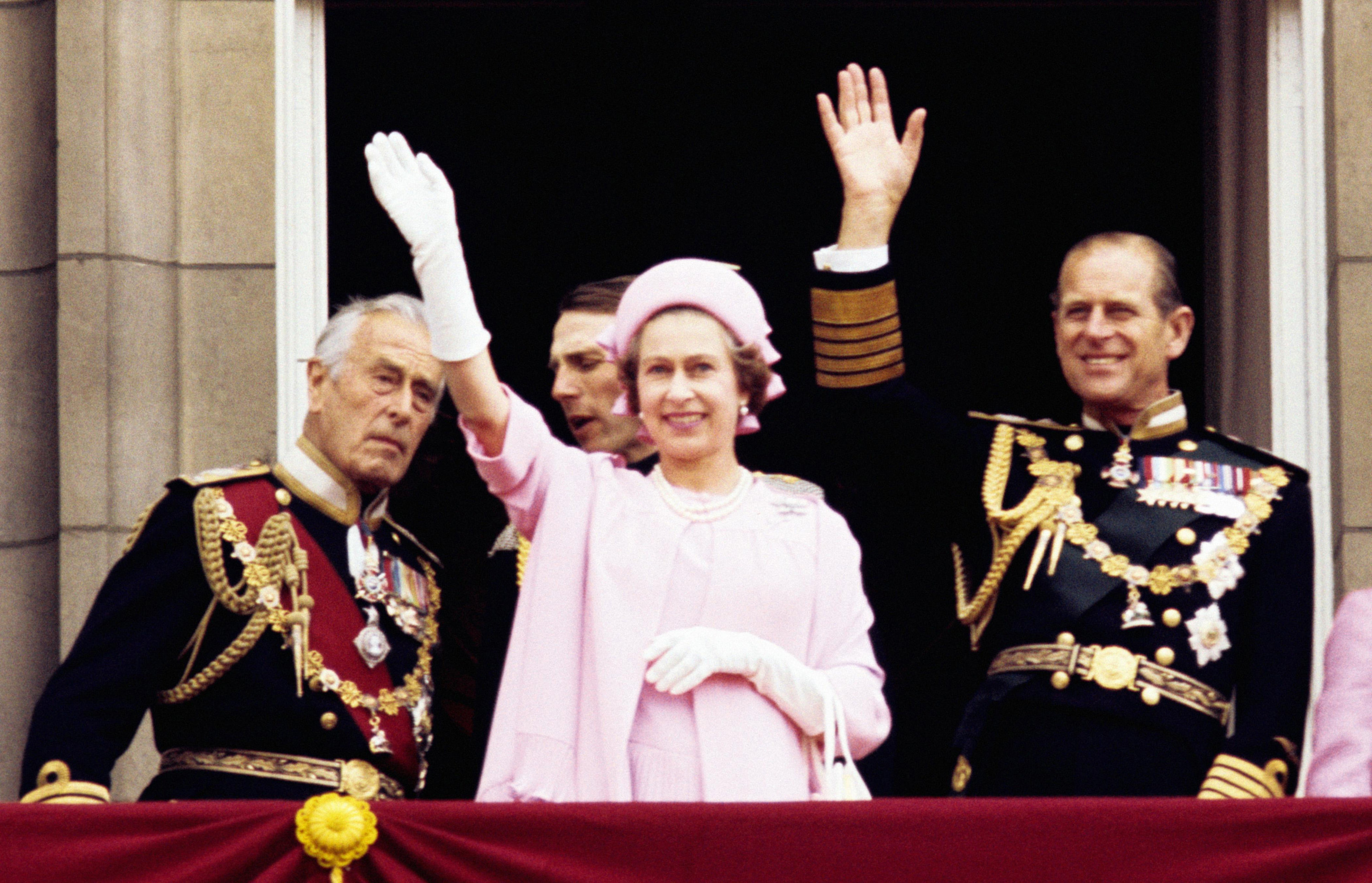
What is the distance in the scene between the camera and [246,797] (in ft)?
13.4

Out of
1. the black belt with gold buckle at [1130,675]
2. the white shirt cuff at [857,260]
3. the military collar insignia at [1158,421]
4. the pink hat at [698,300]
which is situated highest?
the white shirt cuff at [857,260]

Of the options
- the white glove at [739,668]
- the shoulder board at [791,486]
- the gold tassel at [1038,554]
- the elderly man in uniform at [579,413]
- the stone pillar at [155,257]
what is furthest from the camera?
the stone pillar at [155,257]

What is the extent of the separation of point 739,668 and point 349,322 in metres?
1.34

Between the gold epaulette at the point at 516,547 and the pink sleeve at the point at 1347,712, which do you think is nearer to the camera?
the pink sleeve at the point at 1347,712

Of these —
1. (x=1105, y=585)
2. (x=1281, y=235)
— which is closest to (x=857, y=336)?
(x=1105, y=585)

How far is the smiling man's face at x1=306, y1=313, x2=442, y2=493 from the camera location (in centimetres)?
445

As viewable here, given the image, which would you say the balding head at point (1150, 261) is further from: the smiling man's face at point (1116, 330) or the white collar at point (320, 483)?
the white collar at point (320, 483)

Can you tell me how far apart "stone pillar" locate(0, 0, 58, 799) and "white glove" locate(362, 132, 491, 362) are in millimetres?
1850

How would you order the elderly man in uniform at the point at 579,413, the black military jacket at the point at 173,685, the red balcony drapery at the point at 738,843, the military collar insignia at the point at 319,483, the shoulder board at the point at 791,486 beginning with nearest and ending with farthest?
1. the red balcony drapery at the point at 738,843
2. the black military jacket at the point at 173,685
3. the shoulder board at the point at 791,486
4. the military collar insignia at the point at 319,483
5. the elderly man in uniform at the point at 579,413

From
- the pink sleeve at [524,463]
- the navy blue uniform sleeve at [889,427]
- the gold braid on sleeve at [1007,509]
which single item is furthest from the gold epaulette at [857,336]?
the pink sleeve at [524,463]

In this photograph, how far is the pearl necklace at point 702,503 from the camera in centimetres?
383

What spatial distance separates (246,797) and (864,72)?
3780mm

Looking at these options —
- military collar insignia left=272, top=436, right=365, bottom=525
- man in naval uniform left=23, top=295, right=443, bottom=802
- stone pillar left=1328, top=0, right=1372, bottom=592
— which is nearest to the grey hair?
man in naval uniform left=23, top=295, right=443, bottom=802

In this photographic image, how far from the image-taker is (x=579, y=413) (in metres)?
4.84
